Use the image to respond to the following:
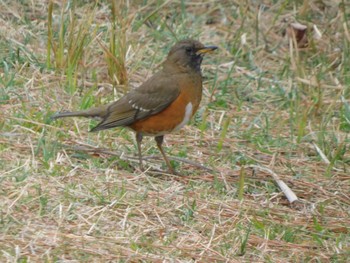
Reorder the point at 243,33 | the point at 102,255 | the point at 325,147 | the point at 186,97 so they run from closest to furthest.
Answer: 1. the point at 102,255
2. the point at 186,97
3. the point at 325,147
4. the point at 243,33

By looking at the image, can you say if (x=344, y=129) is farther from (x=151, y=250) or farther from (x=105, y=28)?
(x=151, y=250)

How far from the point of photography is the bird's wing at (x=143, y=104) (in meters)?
6.45

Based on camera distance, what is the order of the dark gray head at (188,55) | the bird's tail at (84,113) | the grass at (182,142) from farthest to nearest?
1. the dark gray head at (188,55)
2. the bird's tail at (84,113)
3. the grass at (182,142)

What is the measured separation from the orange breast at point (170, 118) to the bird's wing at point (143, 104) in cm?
3

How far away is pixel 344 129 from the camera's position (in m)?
7.70

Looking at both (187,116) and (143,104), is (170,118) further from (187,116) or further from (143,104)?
(143,104)

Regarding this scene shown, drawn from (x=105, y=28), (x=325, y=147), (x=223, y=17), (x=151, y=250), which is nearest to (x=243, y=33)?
(x=223, y=17)

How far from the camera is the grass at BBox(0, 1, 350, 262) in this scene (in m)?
5.34

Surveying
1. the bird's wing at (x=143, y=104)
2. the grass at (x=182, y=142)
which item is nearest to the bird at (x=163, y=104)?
the bird's wing at (x=143, y=104)

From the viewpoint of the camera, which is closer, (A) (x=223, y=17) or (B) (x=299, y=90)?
(B) (x=299, y=90)

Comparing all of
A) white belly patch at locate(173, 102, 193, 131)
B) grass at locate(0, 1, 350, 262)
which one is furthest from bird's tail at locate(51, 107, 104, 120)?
white belly patch at locate(173, 102, 193, 131)

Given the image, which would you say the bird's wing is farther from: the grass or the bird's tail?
the grass

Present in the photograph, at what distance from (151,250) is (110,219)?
0.38 meters

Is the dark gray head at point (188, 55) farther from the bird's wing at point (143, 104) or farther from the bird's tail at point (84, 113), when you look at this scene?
the bird's tail at point (84, 113)
